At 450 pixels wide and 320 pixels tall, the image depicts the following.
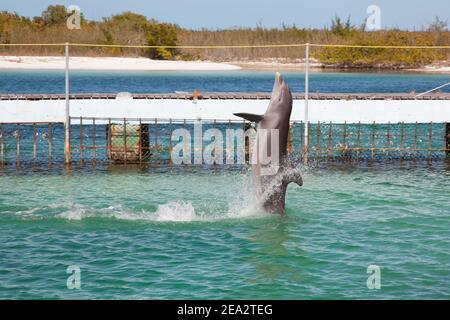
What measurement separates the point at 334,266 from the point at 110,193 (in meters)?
9.13

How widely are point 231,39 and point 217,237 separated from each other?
116m

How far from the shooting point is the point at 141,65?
132 metres

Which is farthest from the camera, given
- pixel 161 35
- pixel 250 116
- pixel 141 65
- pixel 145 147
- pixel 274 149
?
pixel 161 35

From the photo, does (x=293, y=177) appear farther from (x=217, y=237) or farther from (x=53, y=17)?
(x=53, y=17)

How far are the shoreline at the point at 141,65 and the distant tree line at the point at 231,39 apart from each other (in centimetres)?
96

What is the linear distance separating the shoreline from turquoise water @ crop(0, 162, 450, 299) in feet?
336

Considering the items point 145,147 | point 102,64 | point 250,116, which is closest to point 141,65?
point 102,64

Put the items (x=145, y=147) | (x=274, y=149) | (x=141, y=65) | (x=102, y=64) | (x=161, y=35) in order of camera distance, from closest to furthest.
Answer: (x=274, y=149) < (x=145, y=147) < (x=102, y=64) < (x=141, y=65) < (x=161, y=35)

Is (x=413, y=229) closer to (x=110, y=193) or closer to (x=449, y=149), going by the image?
(x=110, y=193)

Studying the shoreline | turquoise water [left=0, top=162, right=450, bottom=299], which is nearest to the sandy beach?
the shoreline

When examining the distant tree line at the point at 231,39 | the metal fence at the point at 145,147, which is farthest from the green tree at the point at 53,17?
the metal fence at the point at 145,147

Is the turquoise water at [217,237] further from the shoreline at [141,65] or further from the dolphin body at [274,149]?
the shoreline at [141,65]

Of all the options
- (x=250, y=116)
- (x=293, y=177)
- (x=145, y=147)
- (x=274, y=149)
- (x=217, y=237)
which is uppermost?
(x=250, y=116)
